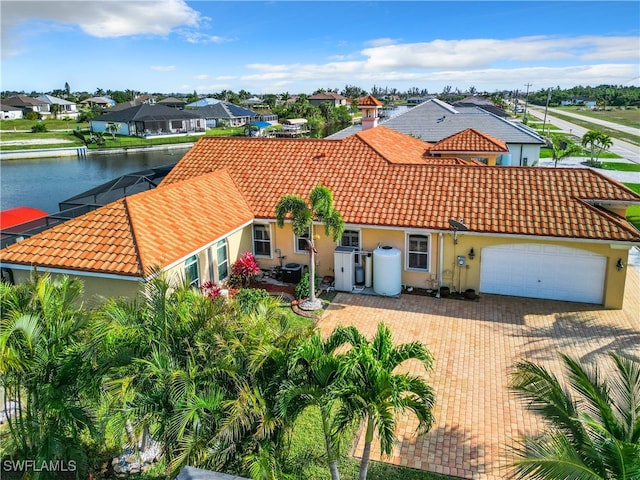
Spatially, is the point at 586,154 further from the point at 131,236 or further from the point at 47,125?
the point at 47,125

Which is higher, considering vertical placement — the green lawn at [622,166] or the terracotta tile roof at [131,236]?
the terracotta tile roof at [131,236]

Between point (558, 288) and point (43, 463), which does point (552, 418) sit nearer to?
point (43, 463)

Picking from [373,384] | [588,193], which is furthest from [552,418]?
[588,193]

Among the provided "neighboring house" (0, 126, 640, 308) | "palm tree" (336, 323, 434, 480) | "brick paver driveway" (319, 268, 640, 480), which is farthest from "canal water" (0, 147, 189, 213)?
"palm tree" (336, 323, 434, 480)

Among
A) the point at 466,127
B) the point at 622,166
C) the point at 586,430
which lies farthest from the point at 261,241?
the point at 622,166

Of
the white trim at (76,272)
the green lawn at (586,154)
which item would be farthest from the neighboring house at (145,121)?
the white trim at (76,272)

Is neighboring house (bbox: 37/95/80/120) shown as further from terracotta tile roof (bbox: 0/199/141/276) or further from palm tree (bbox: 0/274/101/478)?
palm tree (bbox: 0/274/101/478)

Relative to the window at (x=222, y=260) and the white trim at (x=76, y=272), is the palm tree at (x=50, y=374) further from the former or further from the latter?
the window at (x=222, y=260)
